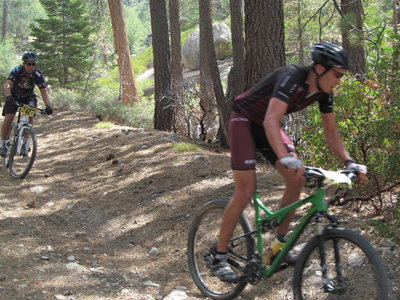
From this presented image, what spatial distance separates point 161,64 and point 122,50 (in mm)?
5493

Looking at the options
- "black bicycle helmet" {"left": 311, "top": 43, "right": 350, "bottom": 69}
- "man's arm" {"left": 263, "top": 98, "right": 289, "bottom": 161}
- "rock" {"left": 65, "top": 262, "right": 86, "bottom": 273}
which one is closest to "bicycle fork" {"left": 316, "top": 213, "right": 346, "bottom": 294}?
"man's arm" {"left": 263, "top": 98, "right": 289, "bottom": 161}

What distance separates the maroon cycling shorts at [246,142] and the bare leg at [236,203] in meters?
0.07

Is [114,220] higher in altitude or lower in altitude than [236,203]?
lower

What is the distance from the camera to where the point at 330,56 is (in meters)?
3.06

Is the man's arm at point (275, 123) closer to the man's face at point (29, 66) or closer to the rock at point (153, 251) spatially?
the rock at point (153, 251)

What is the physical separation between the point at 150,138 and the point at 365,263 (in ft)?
24.6

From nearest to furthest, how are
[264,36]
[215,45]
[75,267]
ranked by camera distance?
[75,267]
[264,36]
[215,45]

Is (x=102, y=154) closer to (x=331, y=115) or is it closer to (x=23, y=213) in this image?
(x=23, y=213)

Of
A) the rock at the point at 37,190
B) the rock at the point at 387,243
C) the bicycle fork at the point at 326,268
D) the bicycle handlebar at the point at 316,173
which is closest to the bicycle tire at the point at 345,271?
the bicycle fork at the point at 326,268

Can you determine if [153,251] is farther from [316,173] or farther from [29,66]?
[29,66]

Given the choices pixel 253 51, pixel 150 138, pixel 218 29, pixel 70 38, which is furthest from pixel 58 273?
pixel 218 29

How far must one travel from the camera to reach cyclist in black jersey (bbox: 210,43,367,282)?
3109 millimetres

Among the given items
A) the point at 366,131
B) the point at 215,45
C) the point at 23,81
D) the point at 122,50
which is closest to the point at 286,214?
the point at 366,131

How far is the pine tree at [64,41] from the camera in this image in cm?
2662
